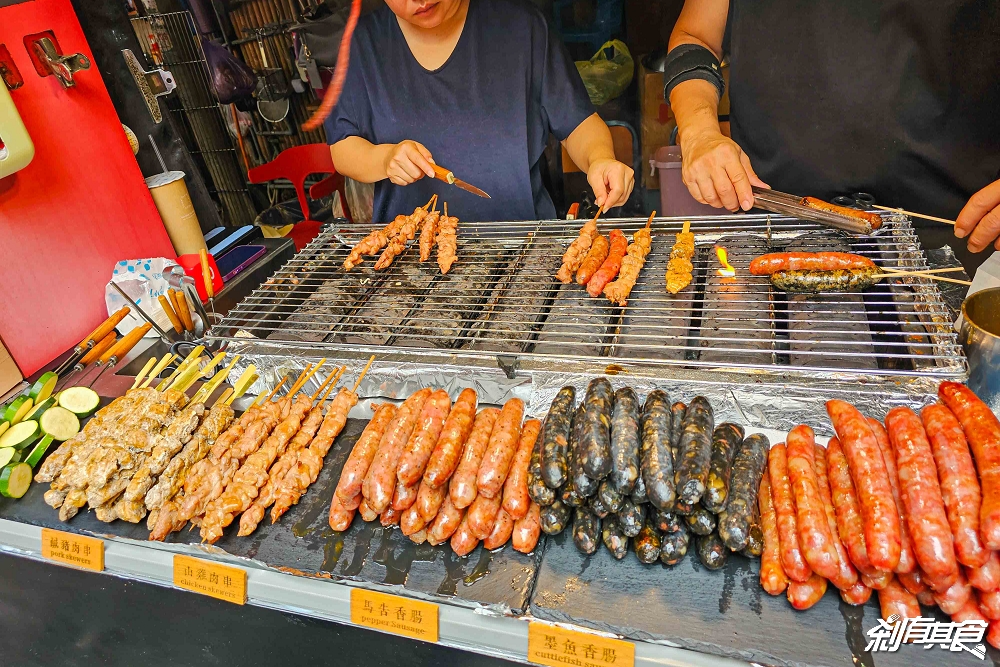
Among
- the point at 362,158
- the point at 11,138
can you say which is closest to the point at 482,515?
the point at 362,158

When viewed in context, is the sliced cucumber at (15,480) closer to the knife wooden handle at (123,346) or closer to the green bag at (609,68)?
the knife wooden handle at (123,346)

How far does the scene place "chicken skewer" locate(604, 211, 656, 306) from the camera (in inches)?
129

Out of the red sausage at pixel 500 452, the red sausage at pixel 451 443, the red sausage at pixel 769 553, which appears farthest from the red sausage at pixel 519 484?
the red sausage at pixel 769 553

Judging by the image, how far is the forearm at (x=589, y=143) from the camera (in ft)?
15.5

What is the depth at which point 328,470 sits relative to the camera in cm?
300

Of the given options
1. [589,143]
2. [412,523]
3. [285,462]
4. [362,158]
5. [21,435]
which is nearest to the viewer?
[412,523]

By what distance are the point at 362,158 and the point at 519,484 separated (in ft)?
12.0

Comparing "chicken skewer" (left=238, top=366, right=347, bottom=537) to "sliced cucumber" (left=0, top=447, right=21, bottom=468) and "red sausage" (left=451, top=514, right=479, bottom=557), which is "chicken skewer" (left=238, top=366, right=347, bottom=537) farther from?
"sliced cucumber" (left=0, top=447, right=21, bottom=468)

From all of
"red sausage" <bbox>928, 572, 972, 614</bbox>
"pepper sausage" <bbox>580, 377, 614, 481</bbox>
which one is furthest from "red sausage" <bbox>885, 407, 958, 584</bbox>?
"pepper sausage" <bbox>580, 377, 614, 481</bbox>

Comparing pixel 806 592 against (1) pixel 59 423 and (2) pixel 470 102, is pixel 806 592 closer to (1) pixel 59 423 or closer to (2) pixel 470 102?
(1) pixel 59 423

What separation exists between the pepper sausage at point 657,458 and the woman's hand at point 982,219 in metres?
2.22

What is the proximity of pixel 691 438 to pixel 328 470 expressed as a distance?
1921 mm

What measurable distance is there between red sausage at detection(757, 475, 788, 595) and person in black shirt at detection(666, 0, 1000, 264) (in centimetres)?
209

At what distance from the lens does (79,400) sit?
3.62m
